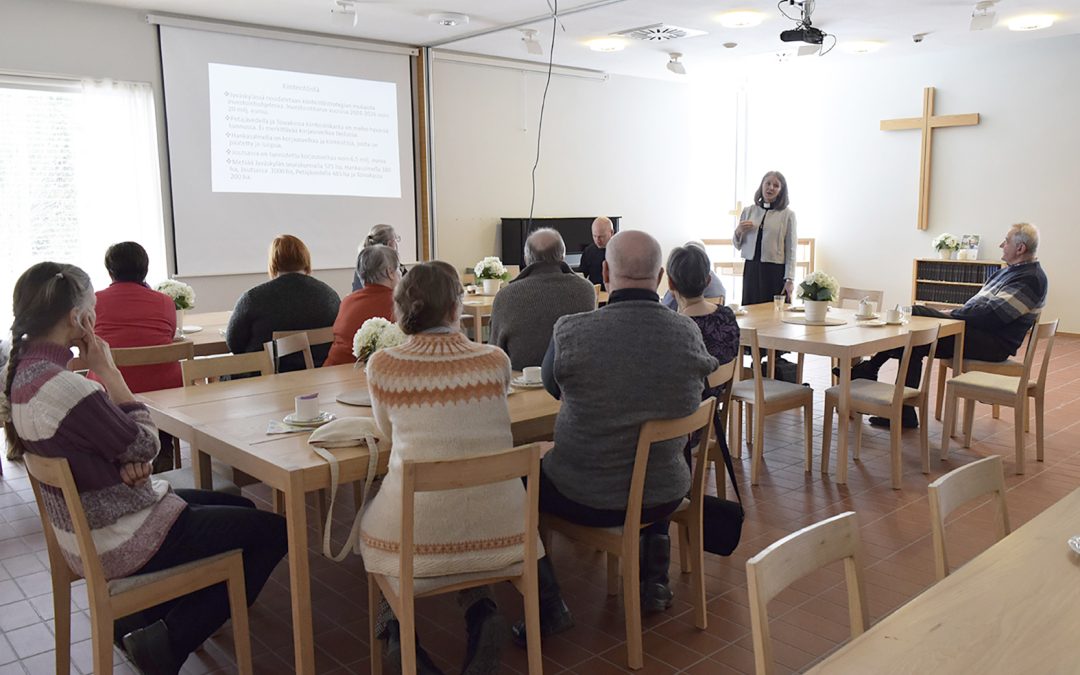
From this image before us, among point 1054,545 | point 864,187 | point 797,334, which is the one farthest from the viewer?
point 864,187

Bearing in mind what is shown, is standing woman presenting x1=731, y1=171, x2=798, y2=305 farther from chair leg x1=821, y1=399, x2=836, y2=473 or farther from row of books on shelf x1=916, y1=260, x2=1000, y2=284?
row of books on shelf x1=916, y1=260, x2=1000, y2=284

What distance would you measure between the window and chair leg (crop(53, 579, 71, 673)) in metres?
4.87

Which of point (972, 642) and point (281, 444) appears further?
point (281, 444)

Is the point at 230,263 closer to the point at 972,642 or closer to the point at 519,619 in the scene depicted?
the point at 519,619

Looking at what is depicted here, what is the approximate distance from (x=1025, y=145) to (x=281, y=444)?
9.35 m

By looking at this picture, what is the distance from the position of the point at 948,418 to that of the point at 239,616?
13.1 feet

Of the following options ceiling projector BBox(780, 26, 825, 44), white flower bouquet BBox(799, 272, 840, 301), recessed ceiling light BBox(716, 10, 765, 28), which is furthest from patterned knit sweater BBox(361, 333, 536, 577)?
recessed ceiling light BBox(716, 10, 765, 28)

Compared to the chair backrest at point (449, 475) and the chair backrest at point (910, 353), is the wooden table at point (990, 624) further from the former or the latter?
the chair backrest at point (910, 353)

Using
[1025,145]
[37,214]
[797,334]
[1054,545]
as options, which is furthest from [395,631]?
[1025,145]

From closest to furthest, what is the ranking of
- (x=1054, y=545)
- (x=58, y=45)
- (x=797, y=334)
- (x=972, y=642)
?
1. (x=972, y=642)
2. (x=1054, y=545)
3. (x=797, y=334)
4. (x=58, y=45)

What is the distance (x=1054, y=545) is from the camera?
5.79 feet

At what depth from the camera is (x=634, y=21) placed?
766 cm

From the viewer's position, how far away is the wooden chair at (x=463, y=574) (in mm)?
2104

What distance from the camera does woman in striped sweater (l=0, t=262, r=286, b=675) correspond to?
2154mm
